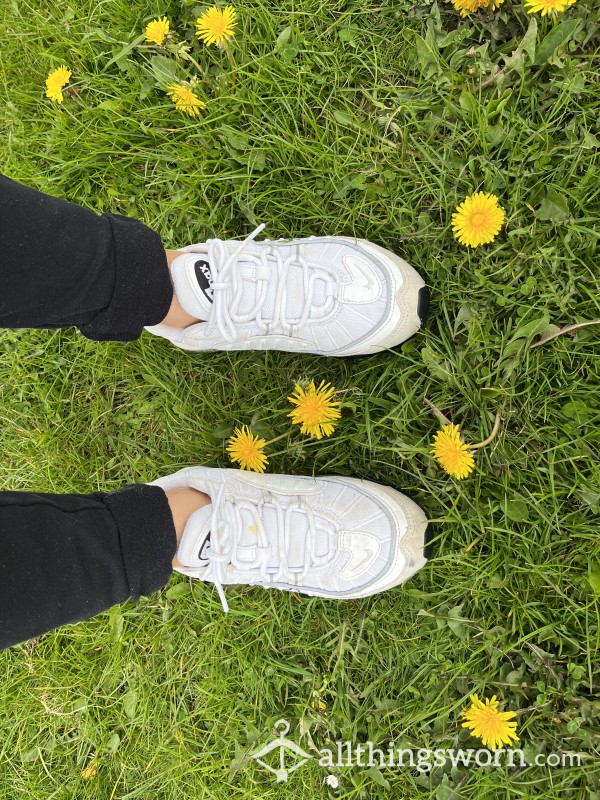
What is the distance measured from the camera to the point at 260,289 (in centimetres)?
172

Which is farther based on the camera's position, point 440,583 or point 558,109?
point 440,583

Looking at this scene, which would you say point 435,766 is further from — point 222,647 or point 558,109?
point 558,109

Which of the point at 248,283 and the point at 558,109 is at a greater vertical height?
the point at 558,109

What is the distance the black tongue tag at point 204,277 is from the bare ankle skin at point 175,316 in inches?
2.8

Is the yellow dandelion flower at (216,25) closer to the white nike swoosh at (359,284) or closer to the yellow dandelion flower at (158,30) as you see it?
the yellow dandelion flower at (158,30)

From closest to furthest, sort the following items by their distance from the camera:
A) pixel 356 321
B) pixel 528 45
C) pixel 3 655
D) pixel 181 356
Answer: pixel 528 45 → pixel 356 321 → pixel 181 356 → pixel 3 655

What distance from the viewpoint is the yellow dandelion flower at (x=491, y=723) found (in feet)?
4.97

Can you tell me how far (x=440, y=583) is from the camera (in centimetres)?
178

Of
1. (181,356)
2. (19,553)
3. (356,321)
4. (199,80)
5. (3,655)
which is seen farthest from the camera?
(3,655)

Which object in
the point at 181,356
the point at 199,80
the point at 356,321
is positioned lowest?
the point at 181,356

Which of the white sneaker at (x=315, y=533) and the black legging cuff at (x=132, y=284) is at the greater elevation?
the black legging cuff at (x=132, y=284)

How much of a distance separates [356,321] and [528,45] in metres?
0.89

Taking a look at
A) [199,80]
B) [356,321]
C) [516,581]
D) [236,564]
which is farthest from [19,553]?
[199,80]

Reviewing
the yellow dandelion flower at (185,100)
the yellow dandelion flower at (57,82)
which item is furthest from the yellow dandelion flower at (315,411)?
the yellow dandelion flower at (57,82)
